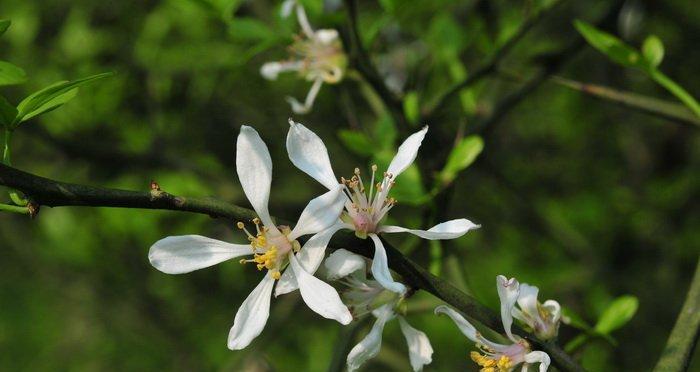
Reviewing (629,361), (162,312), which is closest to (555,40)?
(629,361)

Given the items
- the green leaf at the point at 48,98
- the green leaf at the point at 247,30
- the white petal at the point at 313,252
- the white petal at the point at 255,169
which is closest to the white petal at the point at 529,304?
the white petal at the point at 313,252

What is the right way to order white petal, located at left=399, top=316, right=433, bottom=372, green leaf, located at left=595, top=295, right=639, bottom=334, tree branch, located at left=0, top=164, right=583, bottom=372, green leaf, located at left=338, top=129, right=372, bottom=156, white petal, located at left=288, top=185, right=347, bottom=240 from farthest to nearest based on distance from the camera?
1. green leaf, located at left=338, top=129, right=372, bottom=156
2. green leaf, located at left=595, top=295, right=639, bottom=334
3. white petal, located at left=399, top=316, right=433, bottom=372
4. white petal, located at left=288, top=185, right=347, bottom=240
5. tree branch, located at left=0, top=164, right=583, bottom=372

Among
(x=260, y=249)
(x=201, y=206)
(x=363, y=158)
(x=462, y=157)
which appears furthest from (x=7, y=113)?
(x=363, y=158)

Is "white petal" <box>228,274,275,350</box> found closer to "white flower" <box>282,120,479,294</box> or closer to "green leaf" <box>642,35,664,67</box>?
"white flower" <box>282,120,479,294</box>

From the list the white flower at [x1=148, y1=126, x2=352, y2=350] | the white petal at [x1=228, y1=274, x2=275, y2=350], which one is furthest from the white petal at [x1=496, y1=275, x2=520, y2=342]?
the white petal at [x1=228, y1=274, x2=275, y2=350]

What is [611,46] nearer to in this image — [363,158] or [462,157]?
[462,157]
